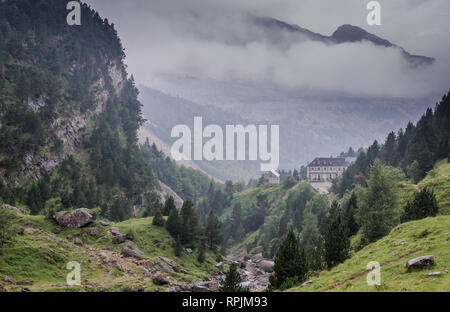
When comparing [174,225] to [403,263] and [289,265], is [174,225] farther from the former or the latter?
[403,263]

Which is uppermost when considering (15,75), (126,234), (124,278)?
(15,75)

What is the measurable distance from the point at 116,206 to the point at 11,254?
90.9m

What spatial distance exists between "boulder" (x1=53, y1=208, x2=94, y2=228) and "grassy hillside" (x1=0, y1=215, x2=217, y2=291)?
1.77m

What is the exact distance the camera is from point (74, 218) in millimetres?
100750

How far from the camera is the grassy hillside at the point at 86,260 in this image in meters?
68.7

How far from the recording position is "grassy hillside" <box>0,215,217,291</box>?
68.7 metres

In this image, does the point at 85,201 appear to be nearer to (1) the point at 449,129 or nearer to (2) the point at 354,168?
(2) the point at 354,168

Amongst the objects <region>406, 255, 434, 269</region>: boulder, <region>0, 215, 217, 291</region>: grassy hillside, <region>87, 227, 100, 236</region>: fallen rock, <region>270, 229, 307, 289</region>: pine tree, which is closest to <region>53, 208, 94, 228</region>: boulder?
<region>0, 215, 217, 291</region>: grassy hillside

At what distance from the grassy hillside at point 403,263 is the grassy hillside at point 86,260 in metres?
43.5

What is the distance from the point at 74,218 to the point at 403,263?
86840 mm

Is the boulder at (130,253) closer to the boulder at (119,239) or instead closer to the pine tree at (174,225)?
the boulder at (119,239)

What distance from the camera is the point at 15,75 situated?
188 m

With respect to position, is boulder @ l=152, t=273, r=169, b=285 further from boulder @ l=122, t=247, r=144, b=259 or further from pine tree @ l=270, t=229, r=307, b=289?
pine tree @ l=270, t=229, r=307, b=289
